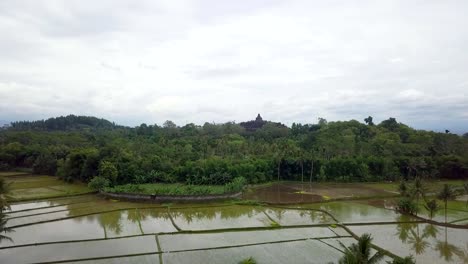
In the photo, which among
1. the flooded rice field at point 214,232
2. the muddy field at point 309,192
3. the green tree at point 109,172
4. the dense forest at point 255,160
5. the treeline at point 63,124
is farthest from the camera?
the treeline at point 63,124

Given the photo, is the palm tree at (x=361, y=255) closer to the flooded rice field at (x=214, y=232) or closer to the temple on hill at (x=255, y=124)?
the flooded rice field at (x=214, y=232)

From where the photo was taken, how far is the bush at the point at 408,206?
98.0ft

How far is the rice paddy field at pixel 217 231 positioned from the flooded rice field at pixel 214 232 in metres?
0.06

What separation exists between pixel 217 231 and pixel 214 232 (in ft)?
0.87

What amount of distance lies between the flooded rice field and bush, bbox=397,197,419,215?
0.85 m

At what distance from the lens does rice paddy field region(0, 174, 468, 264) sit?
2077 centimetres

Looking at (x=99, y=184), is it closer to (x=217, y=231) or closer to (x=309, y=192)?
(x=217, y=231)

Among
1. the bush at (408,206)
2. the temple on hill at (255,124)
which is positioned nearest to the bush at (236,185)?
the bush at (408,206)

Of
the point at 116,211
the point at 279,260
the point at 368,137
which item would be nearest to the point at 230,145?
the point at 368,137

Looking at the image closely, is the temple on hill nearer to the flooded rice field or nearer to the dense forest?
the dense forest

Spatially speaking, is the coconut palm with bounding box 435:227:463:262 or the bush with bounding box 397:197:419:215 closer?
the coconut palm with bounding box 435:227:463:262

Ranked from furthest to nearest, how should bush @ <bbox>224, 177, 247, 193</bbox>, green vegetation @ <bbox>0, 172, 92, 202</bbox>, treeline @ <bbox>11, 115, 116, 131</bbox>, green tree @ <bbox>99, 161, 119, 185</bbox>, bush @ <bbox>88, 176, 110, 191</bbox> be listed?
treeline @ <bbox>11, 115, 116, 131</bbox> < green tree @ <bbox>99, 161, 119, 185</bbox> < bush @ <bbox>224, 177, 247, 193</bbox> < bush @ <bbox>88, 176, 110, 191</bbox> < green vegetation @ <bbox>0, 172, 92, 202</bbox>

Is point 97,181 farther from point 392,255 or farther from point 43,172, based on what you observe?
point 392,255

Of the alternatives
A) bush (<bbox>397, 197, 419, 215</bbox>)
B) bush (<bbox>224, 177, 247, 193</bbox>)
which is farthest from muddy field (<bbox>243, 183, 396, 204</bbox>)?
bush (<bbox>397, 197, 419, 215</bbox>)
